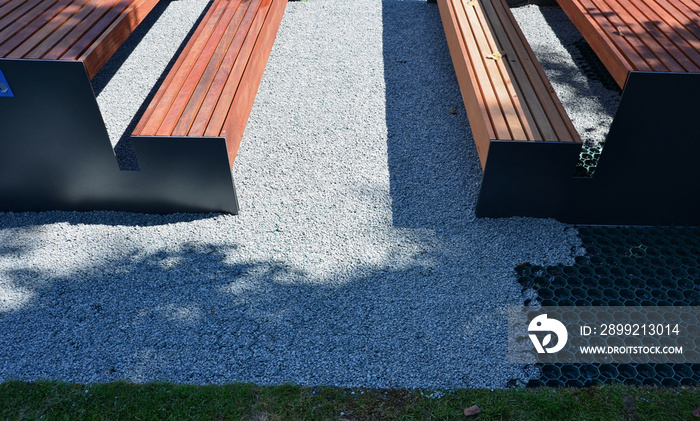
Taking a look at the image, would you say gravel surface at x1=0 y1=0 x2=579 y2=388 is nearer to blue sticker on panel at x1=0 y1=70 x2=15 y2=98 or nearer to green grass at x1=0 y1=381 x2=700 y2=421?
green grass at x1=0 y1=381 x2=700 y2=421

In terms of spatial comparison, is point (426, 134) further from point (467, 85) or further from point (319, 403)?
point (319, 403)

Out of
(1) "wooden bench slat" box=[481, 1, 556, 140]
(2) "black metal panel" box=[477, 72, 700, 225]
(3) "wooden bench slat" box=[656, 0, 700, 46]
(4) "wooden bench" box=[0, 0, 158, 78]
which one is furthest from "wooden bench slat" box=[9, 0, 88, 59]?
(3) "wooden bench slat" box=[656, 0, 700, 46]

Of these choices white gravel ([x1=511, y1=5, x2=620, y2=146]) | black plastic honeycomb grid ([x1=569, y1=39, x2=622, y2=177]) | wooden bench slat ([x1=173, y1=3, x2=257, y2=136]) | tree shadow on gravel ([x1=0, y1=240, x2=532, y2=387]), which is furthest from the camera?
white gravel ([x1=511, y1=5, x2=620, y2=146])

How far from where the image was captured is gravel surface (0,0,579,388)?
244cm

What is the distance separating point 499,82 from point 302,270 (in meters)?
1.86

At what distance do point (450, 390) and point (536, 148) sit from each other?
143 centimetres

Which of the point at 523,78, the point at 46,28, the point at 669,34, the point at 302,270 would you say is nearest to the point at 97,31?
the point at 46,28

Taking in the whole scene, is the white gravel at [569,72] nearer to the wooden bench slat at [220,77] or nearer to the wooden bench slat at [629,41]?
the wooden bench slat at [629,41]

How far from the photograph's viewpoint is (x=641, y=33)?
342cm

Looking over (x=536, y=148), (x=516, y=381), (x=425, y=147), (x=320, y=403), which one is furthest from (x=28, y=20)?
(x=516, y=381)

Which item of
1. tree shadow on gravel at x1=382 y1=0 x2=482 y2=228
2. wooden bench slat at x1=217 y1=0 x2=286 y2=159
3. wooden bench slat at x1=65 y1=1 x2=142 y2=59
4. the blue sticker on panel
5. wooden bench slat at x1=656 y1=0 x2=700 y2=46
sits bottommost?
tree shadow on gravel at x1=382 y1=0 x2=482 y2=228

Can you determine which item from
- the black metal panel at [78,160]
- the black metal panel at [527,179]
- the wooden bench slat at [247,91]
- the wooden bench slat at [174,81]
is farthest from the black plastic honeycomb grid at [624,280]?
the wooden bench slat at [174,81]

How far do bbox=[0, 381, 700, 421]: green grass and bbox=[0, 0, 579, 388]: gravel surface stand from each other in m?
0.08

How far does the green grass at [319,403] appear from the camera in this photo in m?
2.21
